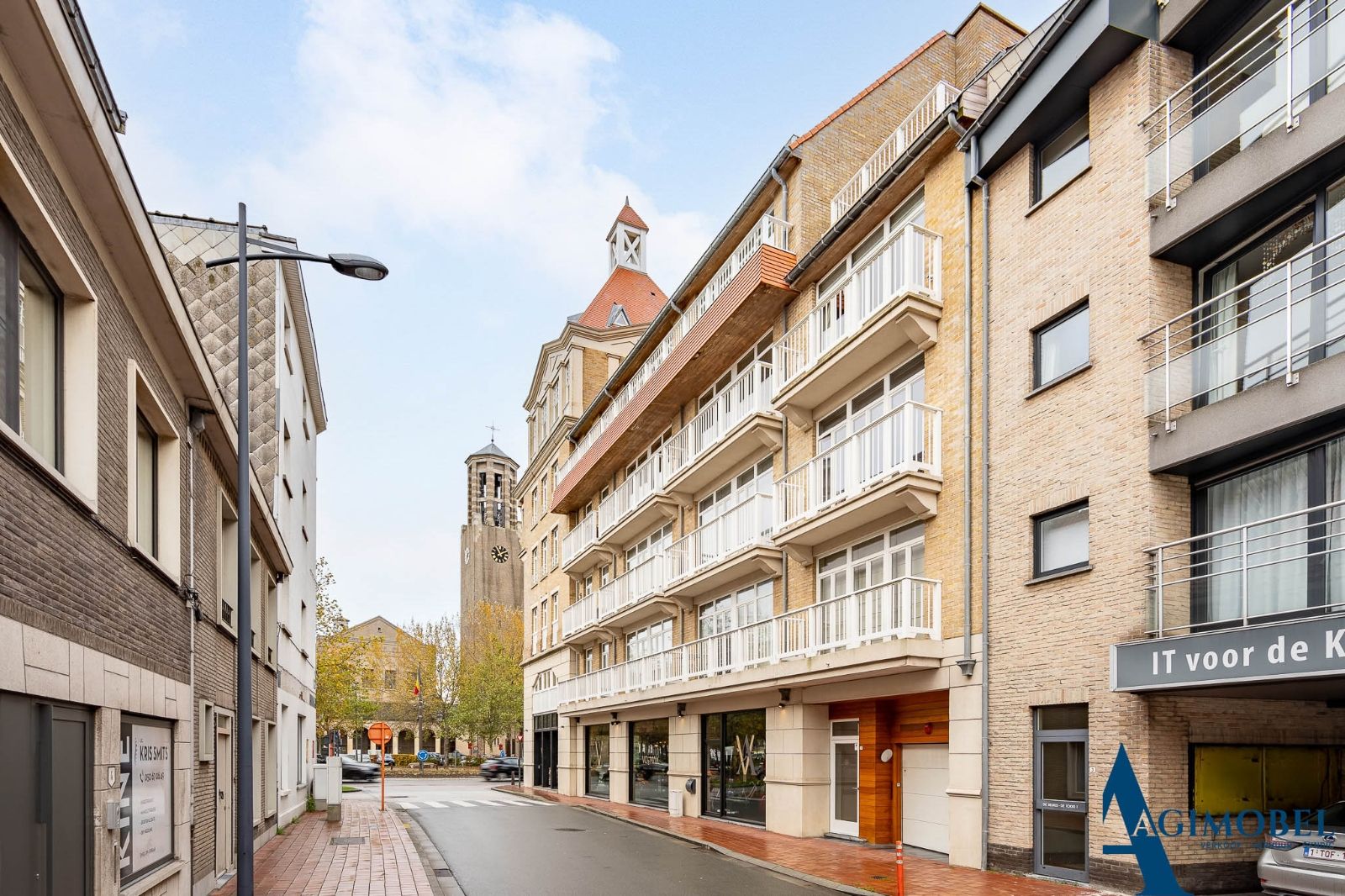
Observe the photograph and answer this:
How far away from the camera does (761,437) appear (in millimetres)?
20344

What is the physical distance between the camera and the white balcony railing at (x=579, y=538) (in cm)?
3177

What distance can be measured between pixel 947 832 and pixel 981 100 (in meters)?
10.7

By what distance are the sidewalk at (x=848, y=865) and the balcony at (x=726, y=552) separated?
16.2 feet

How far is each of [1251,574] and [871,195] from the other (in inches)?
342

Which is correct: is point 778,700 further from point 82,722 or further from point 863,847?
point 82,722

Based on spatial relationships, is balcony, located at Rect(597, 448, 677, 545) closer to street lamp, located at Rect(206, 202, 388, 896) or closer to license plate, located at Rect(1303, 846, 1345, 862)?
street lamp, located at Rect(206, 202, 388, 896)

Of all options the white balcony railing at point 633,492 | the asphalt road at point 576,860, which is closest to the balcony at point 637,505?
the white balcony railing at point 633,492

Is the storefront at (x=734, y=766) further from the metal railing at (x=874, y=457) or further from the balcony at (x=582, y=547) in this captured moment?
the balcony at (x=582, y=547)

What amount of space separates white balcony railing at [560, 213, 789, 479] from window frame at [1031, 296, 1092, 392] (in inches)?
275

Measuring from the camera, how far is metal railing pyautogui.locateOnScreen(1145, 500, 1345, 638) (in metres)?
9.70

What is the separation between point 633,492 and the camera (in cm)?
2758

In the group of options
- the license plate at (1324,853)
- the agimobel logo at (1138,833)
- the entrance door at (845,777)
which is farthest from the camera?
the entrance door at (845,777)

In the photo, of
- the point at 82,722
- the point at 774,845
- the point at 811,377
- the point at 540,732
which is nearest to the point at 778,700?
the point at 774,845

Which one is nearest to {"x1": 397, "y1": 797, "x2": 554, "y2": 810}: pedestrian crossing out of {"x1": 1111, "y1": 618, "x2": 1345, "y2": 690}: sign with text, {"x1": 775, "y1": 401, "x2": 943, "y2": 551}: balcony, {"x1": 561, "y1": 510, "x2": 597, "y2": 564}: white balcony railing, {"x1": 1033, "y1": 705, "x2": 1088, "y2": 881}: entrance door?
{"x1": 561, "y1": 510, "x2": 597, "y2": 564}: white balcony railing
